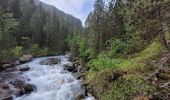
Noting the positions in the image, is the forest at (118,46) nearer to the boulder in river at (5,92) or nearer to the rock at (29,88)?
the rock at (29,88)

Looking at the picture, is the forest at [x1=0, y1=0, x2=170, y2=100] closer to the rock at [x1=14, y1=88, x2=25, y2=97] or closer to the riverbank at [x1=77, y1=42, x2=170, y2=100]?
the riverbank at [x1=77, y1=42, x2=170, y2=100]

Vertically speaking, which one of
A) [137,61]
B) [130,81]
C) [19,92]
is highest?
[137,61]

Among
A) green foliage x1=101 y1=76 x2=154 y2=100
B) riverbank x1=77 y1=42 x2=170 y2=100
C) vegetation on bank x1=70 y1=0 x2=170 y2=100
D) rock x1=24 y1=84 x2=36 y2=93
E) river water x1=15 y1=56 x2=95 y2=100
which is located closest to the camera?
vegetation on bank x1=70 y1=0 x2=170 y2=100

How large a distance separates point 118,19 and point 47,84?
53.5 feet

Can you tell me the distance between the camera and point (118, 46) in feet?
76.7

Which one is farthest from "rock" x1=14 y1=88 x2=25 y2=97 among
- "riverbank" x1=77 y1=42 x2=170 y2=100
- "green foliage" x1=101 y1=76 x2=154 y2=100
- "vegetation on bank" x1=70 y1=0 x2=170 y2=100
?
"green foliage" x1=101 y1=76 x2=154 y2=100

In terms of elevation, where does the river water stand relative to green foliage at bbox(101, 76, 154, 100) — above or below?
below

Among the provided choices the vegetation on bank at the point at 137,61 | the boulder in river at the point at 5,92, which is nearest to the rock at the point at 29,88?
the boulder in river at the point at 5,92

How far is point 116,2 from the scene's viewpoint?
3519cm

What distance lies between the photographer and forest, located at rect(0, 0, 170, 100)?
8961mm

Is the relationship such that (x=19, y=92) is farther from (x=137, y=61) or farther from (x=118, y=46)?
(x=118, y=46)

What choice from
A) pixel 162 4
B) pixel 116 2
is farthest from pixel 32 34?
pixel 162 4

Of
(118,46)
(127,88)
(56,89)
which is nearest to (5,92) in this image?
(56,89)

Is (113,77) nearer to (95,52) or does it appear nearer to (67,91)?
(67,91)
